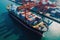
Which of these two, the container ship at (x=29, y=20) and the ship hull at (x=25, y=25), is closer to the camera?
the container ship at (x=29, y=20)

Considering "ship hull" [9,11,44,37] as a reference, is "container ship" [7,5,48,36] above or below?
above

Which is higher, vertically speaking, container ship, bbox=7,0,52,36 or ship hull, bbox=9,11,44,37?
container ship, bbox=7,0,52,36

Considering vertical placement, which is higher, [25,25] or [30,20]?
[30,20]

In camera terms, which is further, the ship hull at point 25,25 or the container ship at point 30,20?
the ship hull at point 25,25

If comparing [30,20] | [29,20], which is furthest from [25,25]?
[30,20]

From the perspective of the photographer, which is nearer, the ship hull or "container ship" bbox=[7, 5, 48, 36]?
"container ship" bbox=[7, 5, 48, 36]

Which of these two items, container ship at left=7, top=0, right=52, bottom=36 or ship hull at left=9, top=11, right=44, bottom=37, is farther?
ship hull at left=9, top=11, right=44, bottom=37

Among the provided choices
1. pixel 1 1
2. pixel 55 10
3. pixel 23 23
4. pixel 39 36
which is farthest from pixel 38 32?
pixel 1 1

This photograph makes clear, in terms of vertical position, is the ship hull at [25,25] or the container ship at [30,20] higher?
the container ship at [30,20]

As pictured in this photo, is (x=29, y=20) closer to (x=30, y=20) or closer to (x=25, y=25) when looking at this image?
(x=30, y=20)

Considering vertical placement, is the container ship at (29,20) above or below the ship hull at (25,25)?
above

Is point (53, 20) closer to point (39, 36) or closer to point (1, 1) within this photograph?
point (39, 36)
